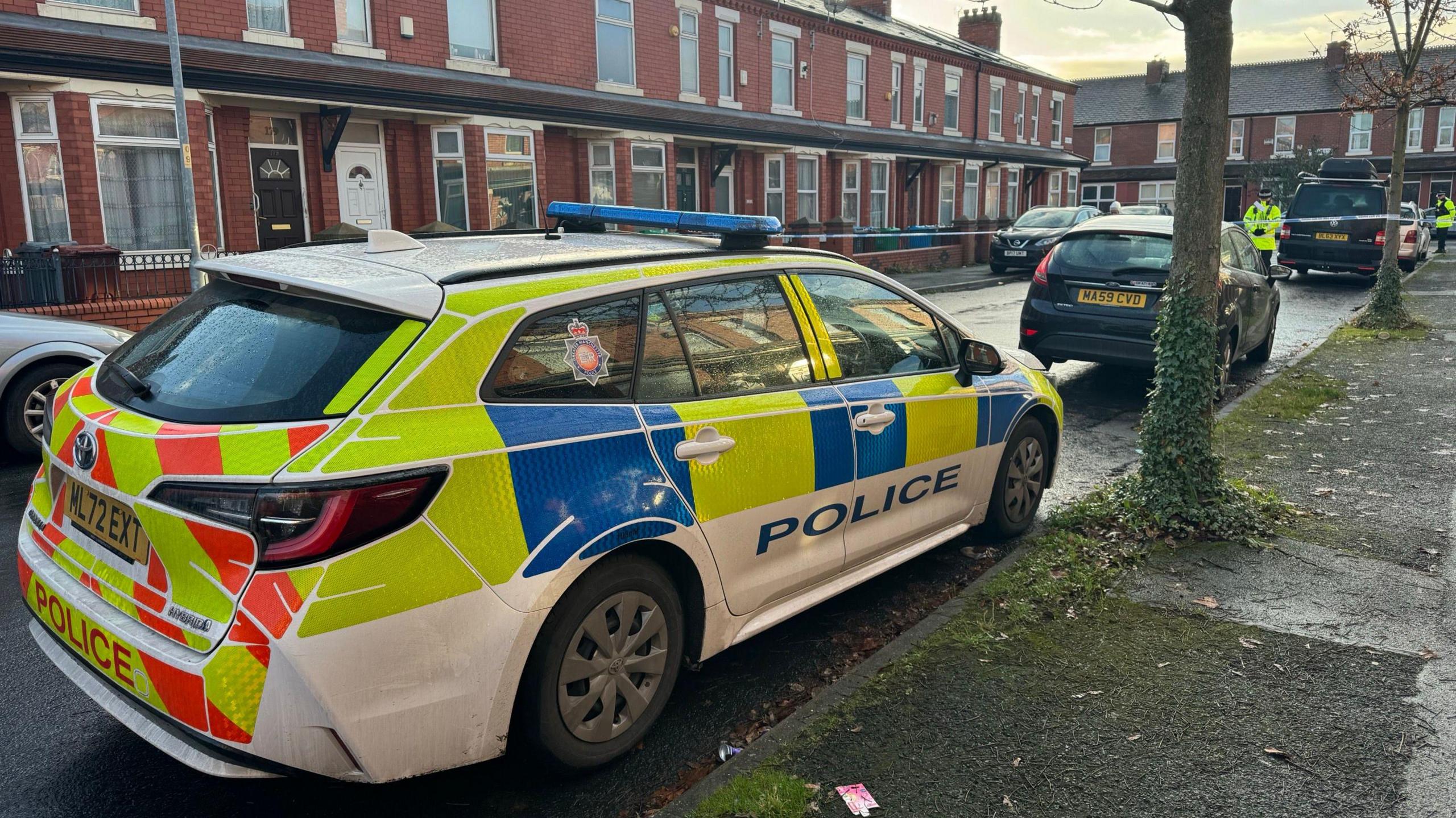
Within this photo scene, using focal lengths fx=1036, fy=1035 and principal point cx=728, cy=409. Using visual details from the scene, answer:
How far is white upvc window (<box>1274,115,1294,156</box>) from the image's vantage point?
2034 inches

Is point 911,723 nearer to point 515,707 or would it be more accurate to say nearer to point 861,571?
point 861,571

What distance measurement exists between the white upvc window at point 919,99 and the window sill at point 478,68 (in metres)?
16.0

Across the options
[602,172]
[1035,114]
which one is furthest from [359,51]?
[1035,114]

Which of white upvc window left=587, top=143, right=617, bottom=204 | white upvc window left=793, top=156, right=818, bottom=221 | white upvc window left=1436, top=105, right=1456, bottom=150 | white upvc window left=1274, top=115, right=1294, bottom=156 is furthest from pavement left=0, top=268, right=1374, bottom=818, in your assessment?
white upvc window left=1436, top=105, right=1456, bottom=150

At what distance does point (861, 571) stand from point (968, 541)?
143 centimetres

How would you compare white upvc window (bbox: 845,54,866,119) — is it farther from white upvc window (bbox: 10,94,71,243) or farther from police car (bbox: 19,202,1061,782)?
police car (bbox: 19,202,1061,782)

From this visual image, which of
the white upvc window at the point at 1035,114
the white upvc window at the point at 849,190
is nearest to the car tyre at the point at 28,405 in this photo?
the white upvc window at the point at 849,190

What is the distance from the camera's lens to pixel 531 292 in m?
3.20

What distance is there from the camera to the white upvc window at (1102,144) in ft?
187

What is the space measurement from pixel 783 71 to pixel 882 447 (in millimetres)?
23903

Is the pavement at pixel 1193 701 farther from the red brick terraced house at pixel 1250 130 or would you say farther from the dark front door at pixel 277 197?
the red brick terraced house at pixel 1250 130

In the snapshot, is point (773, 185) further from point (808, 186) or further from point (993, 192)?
point (993, 192)

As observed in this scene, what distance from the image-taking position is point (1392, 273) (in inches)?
564

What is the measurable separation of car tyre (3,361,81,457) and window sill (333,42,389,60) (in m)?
10.7
